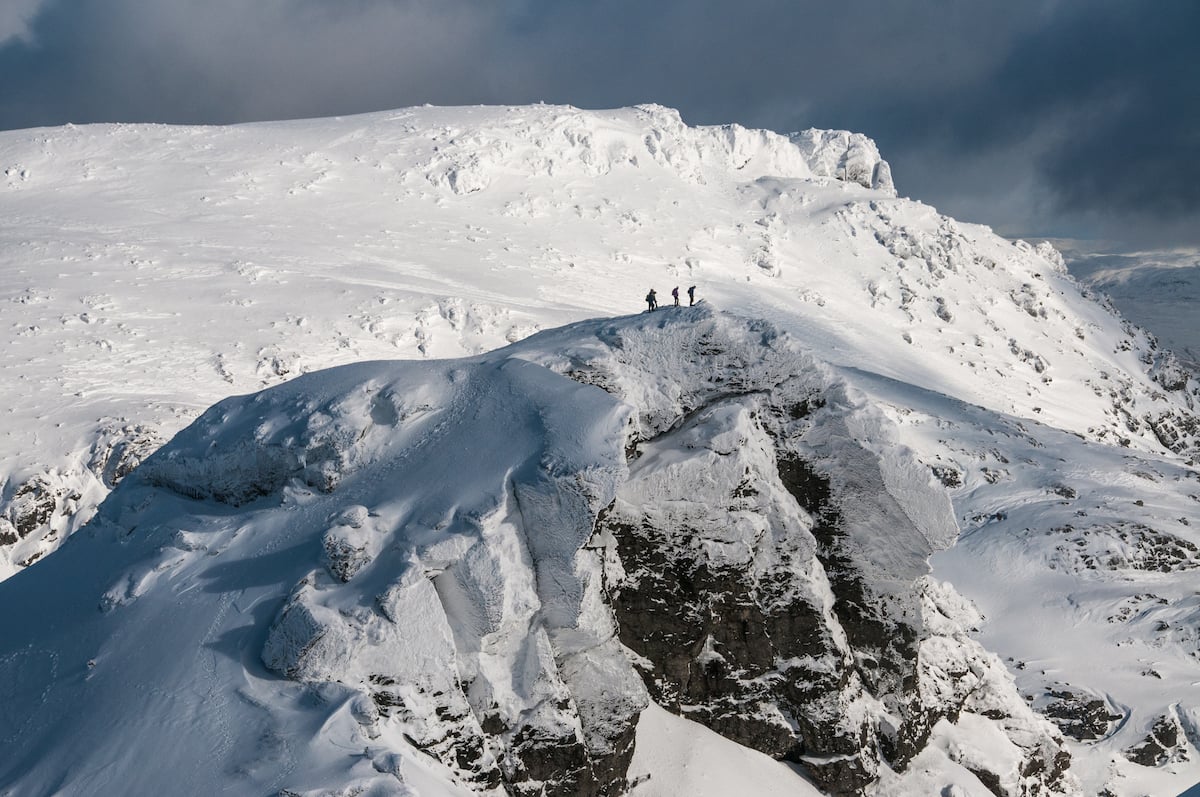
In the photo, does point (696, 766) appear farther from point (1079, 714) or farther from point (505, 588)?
point (1079, 714)

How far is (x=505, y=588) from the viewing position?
17281 millimetres

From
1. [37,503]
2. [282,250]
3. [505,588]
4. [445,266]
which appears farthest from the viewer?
[445,266]

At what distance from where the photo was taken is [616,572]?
2006 centimetres

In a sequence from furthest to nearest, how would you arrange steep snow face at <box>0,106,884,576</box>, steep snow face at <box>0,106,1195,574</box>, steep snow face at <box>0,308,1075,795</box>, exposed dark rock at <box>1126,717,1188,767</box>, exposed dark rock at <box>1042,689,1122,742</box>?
steep snow face at <box>0,106,1195,574</box> < steep snow face at <box>0,106,884,576</box> < exposed dark rock at <box>1042,689,1122,742</box> < exposed dark rock at <box>1126,717,1188,767</box> < steep snow face at <box>0,308,1075,795</box>

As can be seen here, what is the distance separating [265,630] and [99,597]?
13.5 ft

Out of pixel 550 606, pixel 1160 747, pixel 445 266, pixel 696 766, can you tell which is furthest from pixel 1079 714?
pixel 445 266

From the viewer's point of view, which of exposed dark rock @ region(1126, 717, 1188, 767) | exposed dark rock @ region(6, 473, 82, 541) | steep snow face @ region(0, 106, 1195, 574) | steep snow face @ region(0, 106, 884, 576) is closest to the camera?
exposed dark rock @ region(1126, 717, 1188, 767)

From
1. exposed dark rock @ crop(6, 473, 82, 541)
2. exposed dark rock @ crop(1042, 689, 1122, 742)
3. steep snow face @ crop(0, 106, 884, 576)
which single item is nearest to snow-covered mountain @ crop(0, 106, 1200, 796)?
exposed dark rock @ crop(1042, 689, 1122, 742)

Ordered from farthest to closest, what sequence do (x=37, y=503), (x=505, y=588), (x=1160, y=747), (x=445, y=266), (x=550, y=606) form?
(x=445, y=266), (x=37, y=503), (x=1160, y=747), (x=550, y=606), (x=505, y=588)

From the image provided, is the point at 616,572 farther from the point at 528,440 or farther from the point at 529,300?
Result: the point at 529,300

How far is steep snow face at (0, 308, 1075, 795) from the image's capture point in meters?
16.0

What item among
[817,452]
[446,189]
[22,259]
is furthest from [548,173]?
[817,452]

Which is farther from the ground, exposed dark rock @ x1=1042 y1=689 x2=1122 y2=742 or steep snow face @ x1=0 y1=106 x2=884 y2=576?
steep snow face @ x1=0 y1=106 x2=884 y2=576

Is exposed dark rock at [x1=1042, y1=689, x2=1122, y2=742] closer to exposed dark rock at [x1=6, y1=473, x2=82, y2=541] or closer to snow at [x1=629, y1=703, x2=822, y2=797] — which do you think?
snow at [x1=629, y1=703, x2=822, y2=797]
